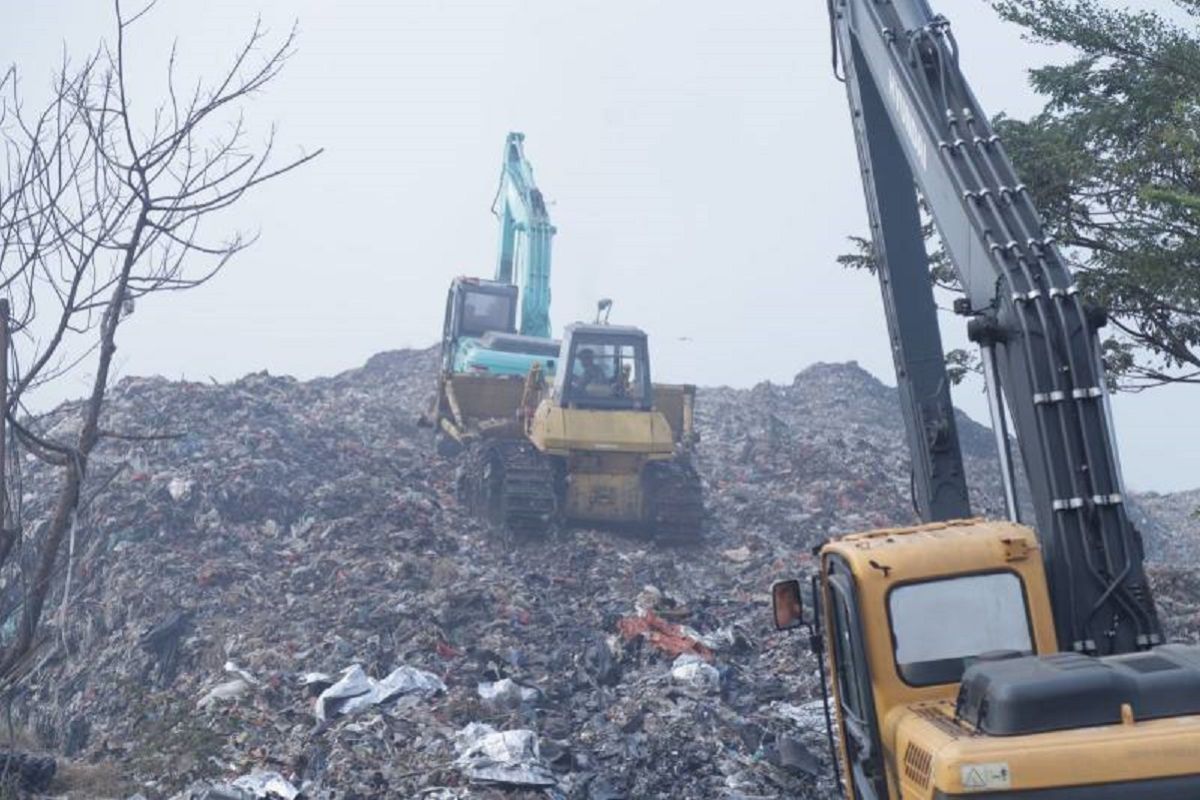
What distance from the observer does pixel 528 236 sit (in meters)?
22.5

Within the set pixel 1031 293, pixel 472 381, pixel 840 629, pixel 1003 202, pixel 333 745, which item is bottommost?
pixel 333 745

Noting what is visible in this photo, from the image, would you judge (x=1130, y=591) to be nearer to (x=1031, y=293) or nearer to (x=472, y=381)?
(x=1031, y=293)

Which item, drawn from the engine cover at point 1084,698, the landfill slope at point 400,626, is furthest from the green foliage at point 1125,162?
the engine cover at point 1084,698

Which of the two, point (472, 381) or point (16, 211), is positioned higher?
point (472, 381)

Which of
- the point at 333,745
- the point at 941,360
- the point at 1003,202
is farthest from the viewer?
the point at 333,745

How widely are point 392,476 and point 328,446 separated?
1714 mm

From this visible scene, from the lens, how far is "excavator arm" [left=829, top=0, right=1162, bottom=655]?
17.0ft

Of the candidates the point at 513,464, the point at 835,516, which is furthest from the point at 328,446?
the point at 835,516

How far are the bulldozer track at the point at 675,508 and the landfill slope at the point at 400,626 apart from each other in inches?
12.3

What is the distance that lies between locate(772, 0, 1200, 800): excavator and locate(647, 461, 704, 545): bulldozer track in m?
10.3

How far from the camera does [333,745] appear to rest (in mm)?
9539

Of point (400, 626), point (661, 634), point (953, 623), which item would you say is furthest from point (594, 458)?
point (953, 623)

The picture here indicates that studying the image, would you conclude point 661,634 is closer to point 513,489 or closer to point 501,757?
point 501,757

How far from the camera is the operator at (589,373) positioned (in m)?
17.5
